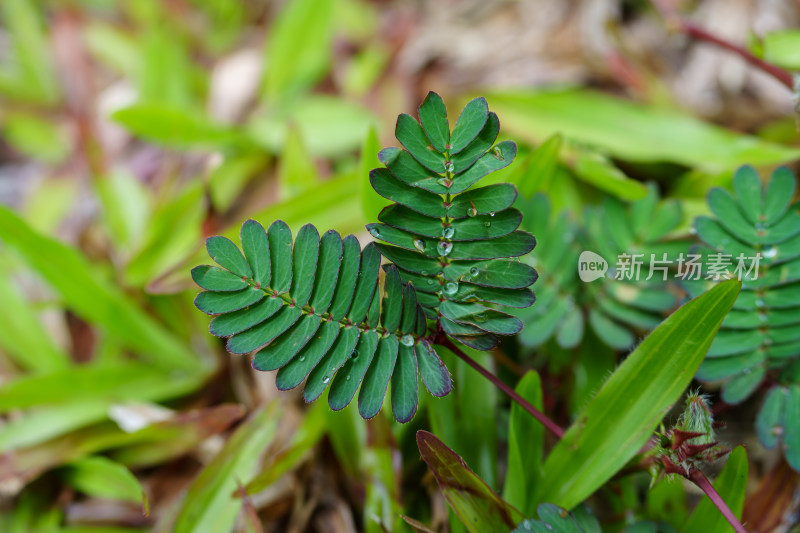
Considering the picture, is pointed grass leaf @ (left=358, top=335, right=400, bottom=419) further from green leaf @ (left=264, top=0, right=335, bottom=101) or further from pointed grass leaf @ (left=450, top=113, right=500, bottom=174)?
green leaf @ (left=264, top=0, right=335, bottom=101)

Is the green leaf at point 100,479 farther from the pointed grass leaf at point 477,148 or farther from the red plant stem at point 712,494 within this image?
the red plant stem at point 712,494

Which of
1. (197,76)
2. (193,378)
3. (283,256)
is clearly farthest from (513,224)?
(197,76)

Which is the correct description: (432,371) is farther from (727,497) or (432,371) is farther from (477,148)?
(727,497)

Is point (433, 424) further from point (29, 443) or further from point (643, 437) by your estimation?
point (29, 443)

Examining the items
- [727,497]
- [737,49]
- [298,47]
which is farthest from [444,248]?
[298,47]

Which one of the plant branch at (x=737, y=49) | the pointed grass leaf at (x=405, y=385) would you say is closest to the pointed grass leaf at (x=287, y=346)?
the pointed grass leaf at (x=405, y=385)

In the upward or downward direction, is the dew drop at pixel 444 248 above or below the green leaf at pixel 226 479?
above
